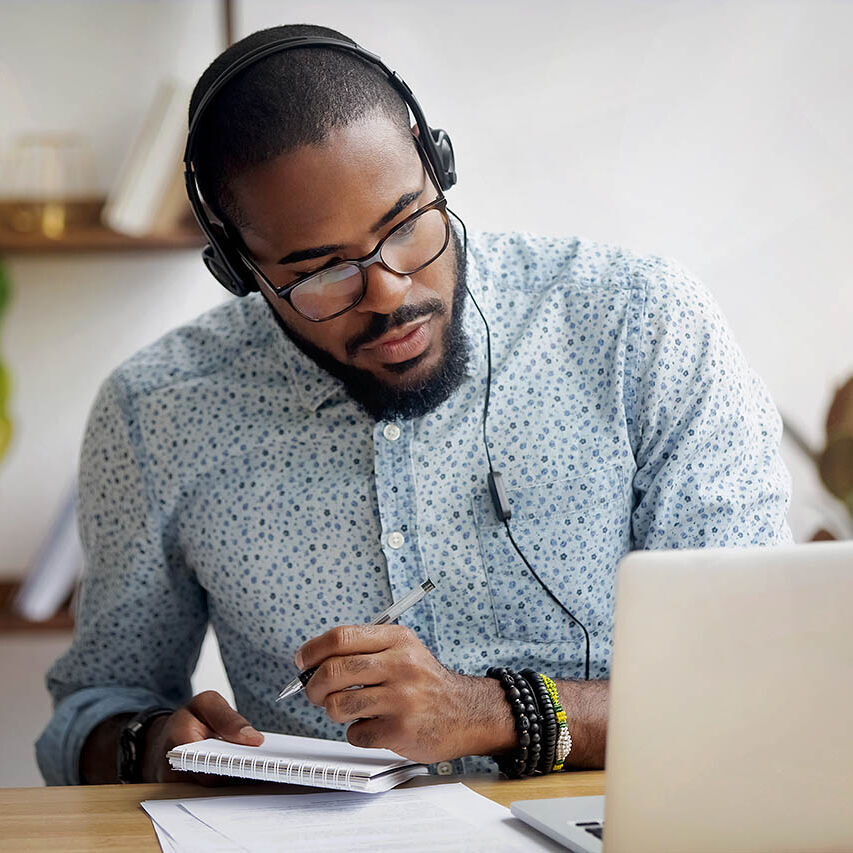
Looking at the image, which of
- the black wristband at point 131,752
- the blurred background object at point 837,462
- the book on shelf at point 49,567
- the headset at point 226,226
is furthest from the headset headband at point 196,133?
the blurred background object at point 837,462

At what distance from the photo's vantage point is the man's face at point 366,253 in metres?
1.14

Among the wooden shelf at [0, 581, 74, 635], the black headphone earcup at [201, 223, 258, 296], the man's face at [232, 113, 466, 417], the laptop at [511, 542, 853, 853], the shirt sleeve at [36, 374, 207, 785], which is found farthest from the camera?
the wooden shelf at [0, 581, 74, 635]

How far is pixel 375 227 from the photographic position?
3.76 ft

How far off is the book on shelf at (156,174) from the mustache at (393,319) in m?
1.02

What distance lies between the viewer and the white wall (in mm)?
2305

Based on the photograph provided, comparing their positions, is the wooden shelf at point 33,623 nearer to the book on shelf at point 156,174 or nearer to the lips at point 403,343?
the book on shelf at point 156,174

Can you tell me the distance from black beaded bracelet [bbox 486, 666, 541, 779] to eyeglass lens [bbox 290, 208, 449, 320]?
0.43 metres

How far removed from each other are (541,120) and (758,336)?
64 centimetres

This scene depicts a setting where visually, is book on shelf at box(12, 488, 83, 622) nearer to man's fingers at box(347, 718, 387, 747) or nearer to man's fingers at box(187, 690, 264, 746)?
man's fingers at box(187, 690, 264, 746)

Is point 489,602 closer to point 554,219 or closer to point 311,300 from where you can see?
point 311,300

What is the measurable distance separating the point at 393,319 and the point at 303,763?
475mm

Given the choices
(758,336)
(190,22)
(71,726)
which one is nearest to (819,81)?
(758,336)

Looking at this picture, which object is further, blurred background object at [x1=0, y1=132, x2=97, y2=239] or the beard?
blurred background object at [x1=0, y1=132, x2=97, y2=239]

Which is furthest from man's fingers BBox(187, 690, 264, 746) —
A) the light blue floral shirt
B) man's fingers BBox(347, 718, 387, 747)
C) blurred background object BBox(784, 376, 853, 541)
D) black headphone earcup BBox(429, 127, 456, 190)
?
blurred background object BBox(784, 376, 853, 541)
